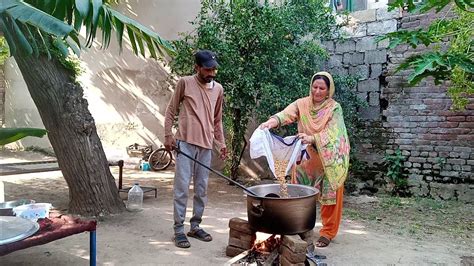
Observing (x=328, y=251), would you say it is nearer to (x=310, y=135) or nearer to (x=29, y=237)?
(x=310, y=135)

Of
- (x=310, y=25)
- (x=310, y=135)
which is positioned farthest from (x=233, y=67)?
(x=310, y=135)

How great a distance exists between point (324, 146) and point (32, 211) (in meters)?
2.37

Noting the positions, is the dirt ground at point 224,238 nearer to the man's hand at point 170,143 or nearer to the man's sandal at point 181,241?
the man's sandal at point 181,241

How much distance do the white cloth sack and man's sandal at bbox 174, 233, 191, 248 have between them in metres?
0.96

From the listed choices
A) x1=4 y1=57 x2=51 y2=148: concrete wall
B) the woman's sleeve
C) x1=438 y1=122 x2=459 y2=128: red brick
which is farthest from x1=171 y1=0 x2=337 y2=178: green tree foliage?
x1=4 y1=57 x2=51 y2=148: concrete wall

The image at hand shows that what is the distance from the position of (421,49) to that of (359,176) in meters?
2.10

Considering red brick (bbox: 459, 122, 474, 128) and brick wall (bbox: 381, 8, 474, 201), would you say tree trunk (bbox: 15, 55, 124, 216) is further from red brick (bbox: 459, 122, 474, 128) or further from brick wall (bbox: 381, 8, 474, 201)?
red brick (bbox: 459, 122, 474, 128)

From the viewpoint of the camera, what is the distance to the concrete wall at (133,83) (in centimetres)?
878

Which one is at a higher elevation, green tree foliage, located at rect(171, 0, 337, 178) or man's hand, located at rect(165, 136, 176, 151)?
green tree foliage, located at rect(171, 0, 337, 178)

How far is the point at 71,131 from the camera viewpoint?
14.6ft

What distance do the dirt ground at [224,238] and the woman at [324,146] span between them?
403 millimetres

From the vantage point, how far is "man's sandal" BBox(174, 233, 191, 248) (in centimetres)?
356

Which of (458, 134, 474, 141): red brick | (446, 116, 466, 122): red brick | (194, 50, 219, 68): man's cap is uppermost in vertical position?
(194, 50, 219, 68): man's cap

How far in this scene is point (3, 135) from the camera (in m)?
1.27
